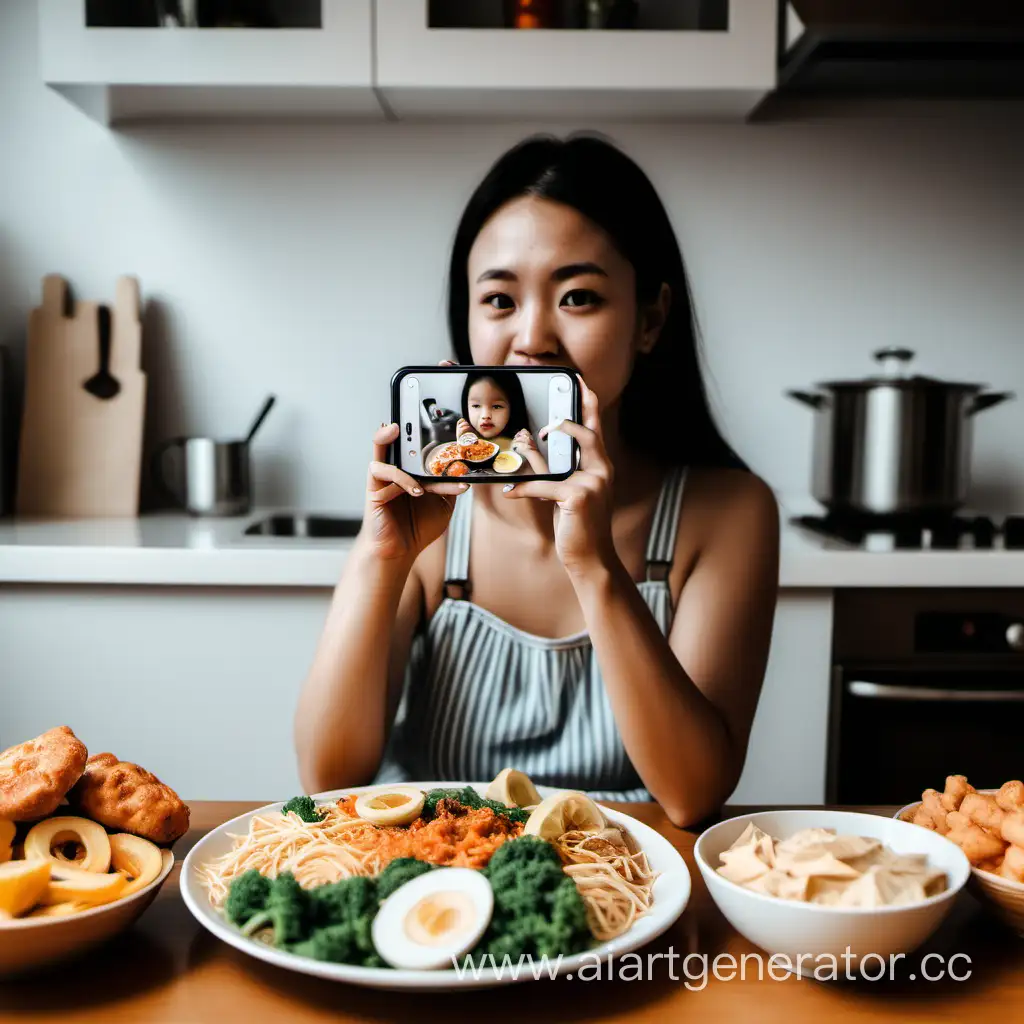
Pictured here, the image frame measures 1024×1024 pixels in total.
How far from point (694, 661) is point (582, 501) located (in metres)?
0.28

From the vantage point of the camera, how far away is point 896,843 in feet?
2.44

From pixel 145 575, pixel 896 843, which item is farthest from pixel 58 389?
pixel 896 843

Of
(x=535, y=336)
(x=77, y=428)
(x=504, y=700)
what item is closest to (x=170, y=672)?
(x=77, y=428)

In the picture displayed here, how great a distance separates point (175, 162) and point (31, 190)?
331 millimetres

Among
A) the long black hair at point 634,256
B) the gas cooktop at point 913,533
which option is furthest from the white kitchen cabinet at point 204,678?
the long black hair at point 634,256

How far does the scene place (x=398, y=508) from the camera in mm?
1127

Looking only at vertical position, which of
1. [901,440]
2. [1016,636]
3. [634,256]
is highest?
[634,256]

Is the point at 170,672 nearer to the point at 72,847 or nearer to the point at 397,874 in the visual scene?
the point at 72,847

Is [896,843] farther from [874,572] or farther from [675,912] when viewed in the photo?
[874,572]

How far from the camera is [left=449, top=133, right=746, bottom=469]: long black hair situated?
4.25 ft

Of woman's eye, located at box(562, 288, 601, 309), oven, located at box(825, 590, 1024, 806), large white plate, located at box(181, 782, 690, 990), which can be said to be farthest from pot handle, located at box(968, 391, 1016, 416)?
large white plate, located at box(181, 782, 690, 990)

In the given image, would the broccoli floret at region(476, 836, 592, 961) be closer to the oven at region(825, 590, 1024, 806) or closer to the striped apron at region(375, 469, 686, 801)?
the striped apron at region(375, 469, 686, 801)

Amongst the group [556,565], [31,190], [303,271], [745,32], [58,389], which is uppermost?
[745,32]

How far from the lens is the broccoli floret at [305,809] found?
80 cm
